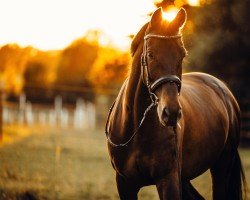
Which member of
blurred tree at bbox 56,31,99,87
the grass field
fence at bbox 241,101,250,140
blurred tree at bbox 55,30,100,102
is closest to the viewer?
the grass field

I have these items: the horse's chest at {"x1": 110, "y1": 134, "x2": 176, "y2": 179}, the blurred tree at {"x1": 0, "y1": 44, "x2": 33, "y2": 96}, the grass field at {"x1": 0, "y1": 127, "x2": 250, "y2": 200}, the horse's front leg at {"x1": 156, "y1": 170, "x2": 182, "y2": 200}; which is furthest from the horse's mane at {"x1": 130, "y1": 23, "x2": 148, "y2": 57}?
the blurred tree at {"x1": 0, "y1": 44, "x2": 33, "y2": 96}

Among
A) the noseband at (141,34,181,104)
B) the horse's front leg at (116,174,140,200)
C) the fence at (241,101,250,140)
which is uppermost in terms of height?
the noseband at (141,34,181,104)

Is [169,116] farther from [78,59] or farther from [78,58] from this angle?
[78,58]

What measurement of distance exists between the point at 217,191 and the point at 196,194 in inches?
13.9

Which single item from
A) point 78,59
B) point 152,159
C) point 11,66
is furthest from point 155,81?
point 78,59

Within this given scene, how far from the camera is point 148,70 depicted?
3930 mm

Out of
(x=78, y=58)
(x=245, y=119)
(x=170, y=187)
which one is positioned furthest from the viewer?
(x=78, y=58)

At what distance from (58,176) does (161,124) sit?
16.1ft

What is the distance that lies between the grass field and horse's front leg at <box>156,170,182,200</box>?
258cm

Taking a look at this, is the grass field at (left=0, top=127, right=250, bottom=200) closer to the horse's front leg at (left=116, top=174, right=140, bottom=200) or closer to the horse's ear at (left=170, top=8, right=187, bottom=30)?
the horse's front leg at (left=116, top=174, right=140, bottom=200)

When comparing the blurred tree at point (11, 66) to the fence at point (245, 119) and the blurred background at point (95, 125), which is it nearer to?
the blurred background at point (95, 125)

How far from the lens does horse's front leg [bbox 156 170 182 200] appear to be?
413 cm

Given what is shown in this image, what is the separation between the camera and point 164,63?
3.82 meters

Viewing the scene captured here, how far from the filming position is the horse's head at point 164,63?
12.1ft
